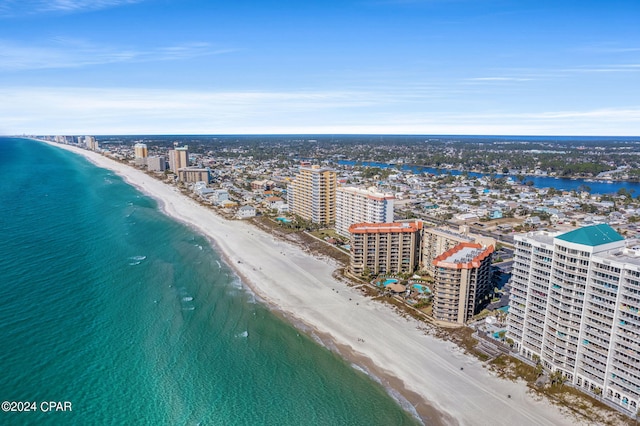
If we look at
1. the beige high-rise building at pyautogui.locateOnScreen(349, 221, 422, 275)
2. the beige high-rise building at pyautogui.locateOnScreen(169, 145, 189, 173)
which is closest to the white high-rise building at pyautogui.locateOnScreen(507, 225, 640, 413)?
the beige high-rise building at pyautogui.locateOnScreen(349, 221, 422, 275)

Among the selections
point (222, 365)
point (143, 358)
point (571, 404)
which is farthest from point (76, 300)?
point (571, 404)

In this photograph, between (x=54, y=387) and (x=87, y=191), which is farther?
(x=87, y=191)

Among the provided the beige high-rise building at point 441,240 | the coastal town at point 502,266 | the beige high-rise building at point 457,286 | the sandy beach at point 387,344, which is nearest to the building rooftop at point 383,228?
the coastal town at point 502,266

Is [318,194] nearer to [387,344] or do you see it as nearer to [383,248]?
[383,248]

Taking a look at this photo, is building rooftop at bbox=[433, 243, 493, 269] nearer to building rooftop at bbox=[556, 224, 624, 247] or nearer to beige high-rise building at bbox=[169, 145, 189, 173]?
building rooftop at bbox=[556, 224, 624, 247]

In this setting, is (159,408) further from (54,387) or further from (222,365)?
(54,387)

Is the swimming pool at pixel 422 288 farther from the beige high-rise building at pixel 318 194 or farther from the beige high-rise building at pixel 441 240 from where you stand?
the beige high-rise building at pixel 318 194

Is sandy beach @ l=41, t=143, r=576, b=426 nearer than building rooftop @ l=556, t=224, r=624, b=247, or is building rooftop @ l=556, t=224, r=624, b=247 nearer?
Answer: sandy beach @ l=41, t=143, r=576, b=426
